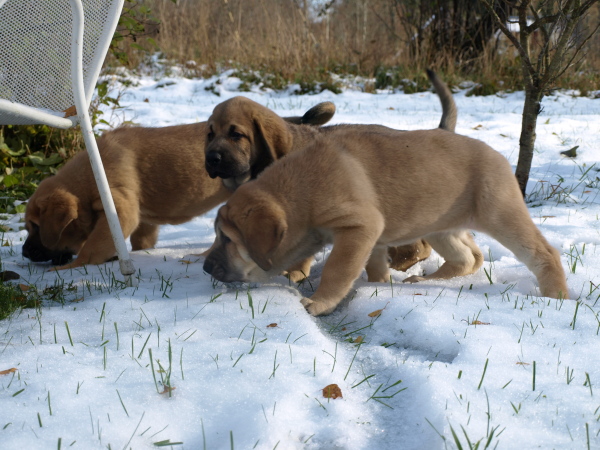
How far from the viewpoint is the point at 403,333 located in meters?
2.87

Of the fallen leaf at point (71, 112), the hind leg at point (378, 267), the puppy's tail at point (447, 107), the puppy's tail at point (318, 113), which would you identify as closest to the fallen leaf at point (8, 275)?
the fallen leaf at point (71, 112)

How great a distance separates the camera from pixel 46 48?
335 cm

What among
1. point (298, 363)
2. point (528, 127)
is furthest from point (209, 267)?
point (528, 127)

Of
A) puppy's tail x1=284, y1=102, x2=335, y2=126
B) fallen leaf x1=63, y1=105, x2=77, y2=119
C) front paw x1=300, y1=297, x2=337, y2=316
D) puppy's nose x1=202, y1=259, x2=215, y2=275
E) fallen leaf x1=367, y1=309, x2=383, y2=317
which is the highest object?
fallen leaf x1=63, y1=105, x2=77, y2=119

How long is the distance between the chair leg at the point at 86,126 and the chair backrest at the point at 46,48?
90mm

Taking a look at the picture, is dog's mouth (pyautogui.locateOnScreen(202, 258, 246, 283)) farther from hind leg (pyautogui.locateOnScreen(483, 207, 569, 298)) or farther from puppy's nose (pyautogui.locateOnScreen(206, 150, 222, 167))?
hind leg (pyautogui.locateOnScreen(483, 207, 569, 298))

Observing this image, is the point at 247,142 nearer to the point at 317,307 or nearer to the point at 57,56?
the point at 57,56

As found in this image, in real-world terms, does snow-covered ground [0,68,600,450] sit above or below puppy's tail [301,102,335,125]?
below

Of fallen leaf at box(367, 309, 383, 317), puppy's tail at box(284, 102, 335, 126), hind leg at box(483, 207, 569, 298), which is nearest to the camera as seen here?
fallen leaf at box(367, 309, 383, 317)

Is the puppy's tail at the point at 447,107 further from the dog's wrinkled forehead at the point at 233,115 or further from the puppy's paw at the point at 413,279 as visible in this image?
the dog's wrinkled forehead at the point at 233,115

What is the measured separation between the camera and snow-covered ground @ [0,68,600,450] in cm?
200

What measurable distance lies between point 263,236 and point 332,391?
108 centimetres

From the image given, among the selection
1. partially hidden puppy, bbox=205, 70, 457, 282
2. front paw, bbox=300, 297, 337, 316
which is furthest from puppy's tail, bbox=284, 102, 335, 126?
front paw, bbox=300, 297, 337, 316

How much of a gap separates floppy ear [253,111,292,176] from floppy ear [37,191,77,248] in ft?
3.81
